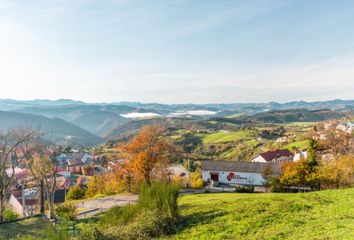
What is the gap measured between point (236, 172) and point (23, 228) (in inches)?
1625

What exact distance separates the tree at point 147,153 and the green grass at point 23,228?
13.7 meters

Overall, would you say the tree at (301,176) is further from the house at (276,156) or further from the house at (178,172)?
the house at (276,156)

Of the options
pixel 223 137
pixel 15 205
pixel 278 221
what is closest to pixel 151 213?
pixel 278 221

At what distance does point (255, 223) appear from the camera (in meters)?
12.9

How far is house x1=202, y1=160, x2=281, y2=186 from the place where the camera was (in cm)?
5519

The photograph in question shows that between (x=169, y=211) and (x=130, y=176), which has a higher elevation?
(x=169, y=211)

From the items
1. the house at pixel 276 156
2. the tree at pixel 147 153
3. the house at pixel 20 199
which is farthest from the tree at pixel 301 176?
the house at pixel 20 199

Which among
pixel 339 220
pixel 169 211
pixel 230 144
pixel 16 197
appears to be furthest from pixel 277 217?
pixel 230 144

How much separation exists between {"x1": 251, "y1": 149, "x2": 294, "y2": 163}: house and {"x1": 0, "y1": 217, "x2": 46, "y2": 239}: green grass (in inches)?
2316

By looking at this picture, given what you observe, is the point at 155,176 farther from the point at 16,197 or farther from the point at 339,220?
the point at 16,197

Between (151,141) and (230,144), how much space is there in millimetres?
81039

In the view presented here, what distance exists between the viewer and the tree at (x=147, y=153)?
119 feet

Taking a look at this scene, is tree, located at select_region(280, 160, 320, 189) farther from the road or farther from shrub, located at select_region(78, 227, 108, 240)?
shrub, located at select_region(78, 227, 108, 240)

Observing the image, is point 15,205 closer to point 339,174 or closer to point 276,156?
point 339,174
